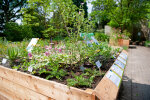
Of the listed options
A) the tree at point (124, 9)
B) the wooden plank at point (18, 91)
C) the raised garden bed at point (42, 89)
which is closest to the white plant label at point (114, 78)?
the raised garden bed at point (42, 89)

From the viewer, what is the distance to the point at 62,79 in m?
1.27

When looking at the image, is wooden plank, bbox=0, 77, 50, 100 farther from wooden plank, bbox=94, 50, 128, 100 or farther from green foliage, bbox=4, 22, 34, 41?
green foliage, bbox=4, 22, 34, 41

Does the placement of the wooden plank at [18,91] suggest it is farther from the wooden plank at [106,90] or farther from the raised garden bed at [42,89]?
the wooden plank at [106,90]

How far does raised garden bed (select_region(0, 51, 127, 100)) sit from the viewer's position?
0.87 metres

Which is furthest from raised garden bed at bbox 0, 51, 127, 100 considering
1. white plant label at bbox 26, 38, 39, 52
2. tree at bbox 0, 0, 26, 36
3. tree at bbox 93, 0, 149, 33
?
tree at bbox 0, 0, 26, 36

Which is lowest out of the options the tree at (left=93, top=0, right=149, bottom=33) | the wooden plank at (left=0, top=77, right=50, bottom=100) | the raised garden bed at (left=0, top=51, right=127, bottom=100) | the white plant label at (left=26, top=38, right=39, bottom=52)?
the wooden plank at (left=0, top=77, right=50, bottom=100)

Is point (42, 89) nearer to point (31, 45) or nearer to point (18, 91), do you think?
point (18, 91)

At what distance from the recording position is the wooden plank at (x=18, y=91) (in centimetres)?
122

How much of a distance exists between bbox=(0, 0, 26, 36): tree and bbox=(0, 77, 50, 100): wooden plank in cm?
952

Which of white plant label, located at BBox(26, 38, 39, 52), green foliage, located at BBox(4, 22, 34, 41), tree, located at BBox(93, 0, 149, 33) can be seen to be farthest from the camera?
tree, located at BBox(93, 0, 149, 33)

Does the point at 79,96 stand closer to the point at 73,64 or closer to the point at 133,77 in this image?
the point at 73,64

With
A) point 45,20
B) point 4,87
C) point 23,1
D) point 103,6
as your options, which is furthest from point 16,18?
point 4,87

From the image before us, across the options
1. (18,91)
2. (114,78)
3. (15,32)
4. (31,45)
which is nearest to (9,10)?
(15,32)

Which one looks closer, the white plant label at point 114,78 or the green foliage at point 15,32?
the white plant label at point 114,78
